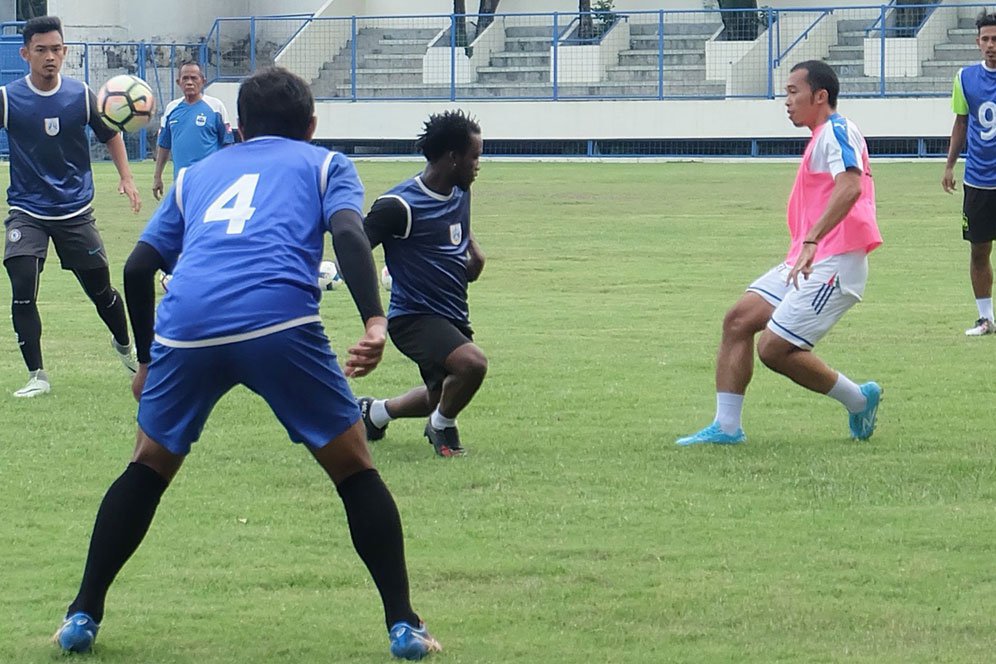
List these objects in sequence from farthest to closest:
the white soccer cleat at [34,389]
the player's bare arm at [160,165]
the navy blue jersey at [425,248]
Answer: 1. the player's bare arm at [160,165]
2. the white soccer cleat at [34,389]
3. the navy blue jersey at [425,248]

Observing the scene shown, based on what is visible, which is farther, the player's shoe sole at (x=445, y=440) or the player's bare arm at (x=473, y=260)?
the player's bare arm at (x=473, y=260)

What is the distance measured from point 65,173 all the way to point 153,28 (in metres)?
32.8

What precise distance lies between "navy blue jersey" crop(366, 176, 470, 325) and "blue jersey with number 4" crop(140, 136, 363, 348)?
2.76m

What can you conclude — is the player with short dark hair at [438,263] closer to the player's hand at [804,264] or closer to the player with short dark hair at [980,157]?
the player's hand at [804,264]

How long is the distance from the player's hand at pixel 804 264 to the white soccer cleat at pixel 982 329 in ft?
15.9

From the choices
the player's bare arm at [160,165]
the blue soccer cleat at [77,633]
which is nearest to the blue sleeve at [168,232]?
the blue soccer cleat at [77,633]

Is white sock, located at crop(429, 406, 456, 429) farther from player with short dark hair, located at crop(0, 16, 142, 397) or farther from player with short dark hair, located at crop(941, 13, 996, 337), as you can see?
player with short dark hair, located at crop(941, 13, 996, 337)

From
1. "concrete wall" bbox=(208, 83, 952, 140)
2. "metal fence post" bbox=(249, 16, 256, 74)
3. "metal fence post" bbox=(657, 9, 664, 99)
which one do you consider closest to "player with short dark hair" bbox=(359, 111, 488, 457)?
"concrete wall" bbox=(208, 83, 952, 140)

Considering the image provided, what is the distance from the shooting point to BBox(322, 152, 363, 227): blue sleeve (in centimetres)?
496

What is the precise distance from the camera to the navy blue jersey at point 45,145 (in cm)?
1023

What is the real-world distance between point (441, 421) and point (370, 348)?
3.13 m

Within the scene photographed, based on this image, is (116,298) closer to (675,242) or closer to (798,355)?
(798,355)

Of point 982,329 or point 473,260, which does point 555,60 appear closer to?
point 982,329

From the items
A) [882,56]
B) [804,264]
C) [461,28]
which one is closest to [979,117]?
[804,264]
